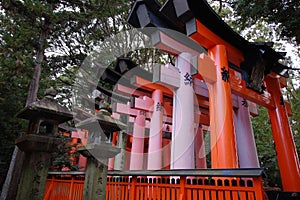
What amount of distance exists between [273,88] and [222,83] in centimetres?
365

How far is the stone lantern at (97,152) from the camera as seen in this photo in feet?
12.3

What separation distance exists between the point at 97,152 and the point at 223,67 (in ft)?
10.7

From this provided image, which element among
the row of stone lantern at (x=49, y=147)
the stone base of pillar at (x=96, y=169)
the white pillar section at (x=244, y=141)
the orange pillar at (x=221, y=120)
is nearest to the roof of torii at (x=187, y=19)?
the orange pillar at (x=221, y=120)

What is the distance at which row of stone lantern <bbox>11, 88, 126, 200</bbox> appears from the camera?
3.52 metres

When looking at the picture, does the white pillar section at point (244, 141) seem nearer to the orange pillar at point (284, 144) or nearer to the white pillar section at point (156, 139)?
the orange pillar at point (284, 144)

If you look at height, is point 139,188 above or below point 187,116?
below

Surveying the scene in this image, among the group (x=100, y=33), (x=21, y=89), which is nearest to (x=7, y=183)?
(x=21, y=89)

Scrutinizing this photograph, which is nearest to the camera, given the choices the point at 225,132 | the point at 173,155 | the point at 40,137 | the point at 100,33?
the point at 40,137

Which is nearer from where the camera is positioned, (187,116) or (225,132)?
(225,132)

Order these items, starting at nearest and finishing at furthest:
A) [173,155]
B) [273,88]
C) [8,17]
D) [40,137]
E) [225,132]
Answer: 1. [40,137]
2. [225,132]
3. [173,155]
4. [273,88]
5. [8,17]

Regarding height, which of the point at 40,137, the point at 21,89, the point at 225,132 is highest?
the point at 21,89

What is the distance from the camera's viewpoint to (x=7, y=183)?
7297mm

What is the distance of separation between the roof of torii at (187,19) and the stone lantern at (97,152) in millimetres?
2573

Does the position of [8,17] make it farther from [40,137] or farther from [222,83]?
[222,83]
